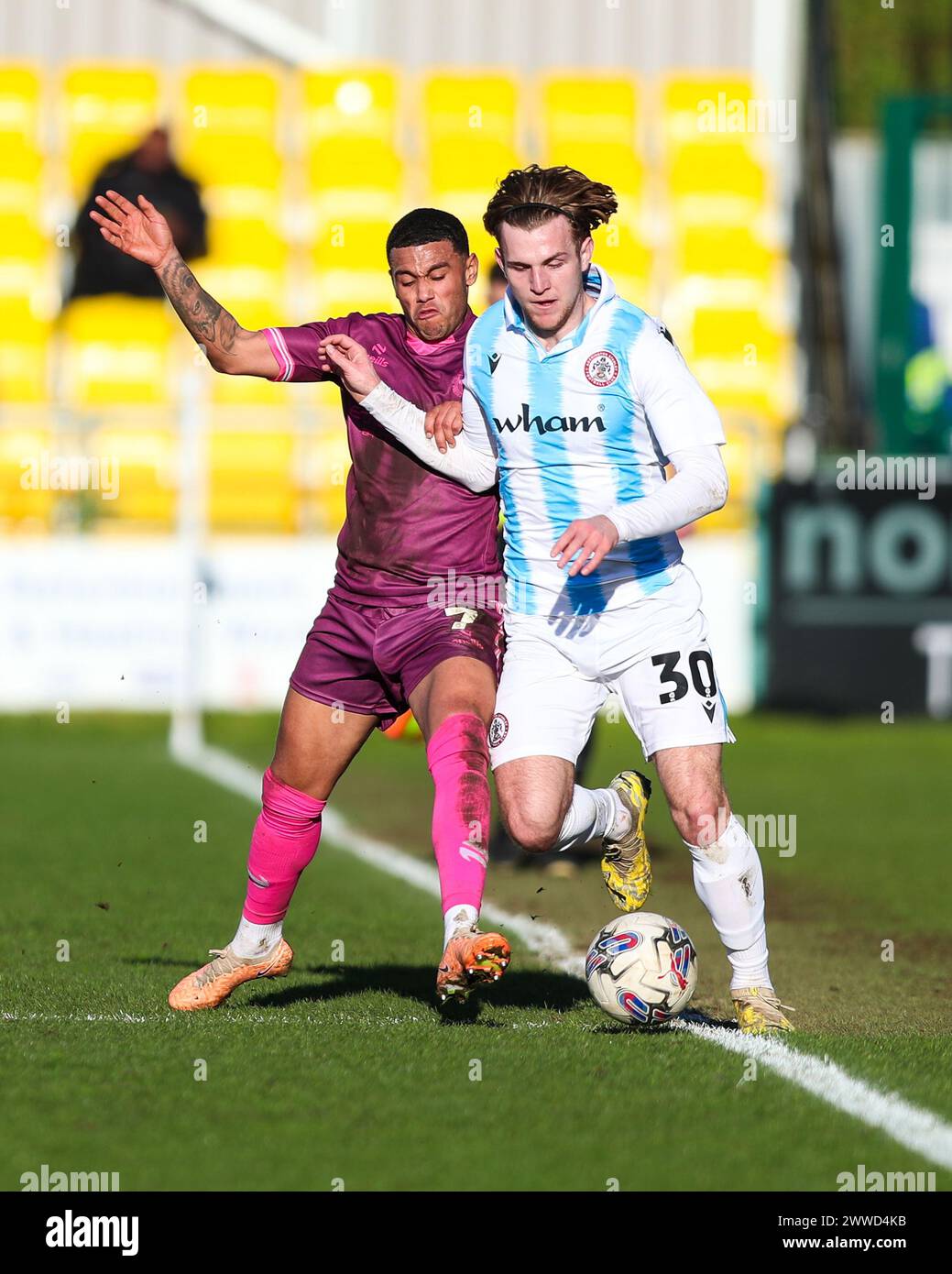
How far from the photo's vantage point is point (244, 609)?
591 inches

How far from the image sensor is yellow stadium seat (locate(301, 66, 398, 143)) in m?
19.4

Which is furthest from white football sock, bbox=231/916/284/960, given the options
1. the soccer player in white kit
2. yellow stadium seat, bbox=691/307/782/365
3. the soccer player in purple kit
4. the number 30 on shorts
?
yellow stadium seat, bbox=691/307/782/365

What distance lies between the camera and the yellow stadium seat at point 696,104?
19.6 metres

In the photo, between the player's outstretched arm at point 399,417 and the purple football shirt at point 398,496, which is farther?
the purple football shirt at point 398,496

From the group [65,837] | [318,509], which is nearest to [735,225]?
[318,509]

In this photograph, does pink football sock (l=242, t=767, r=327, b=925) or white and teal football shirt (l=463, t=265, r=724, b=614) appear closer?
white and teal football shirt (l=463, t=265, r=724, b=614)

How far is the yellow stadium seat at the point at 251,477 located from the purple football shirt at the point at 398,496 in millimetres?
10123

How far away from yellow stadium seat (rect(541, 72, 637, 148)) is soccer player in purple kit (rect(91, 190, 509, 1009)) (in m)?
14.0

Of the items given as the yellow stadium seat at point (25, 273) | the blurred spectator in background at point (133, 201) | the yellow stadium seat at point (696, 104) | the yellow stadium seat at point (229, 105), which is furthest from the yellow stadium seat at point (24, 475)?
the yellow stadium seat at point (696, 104)

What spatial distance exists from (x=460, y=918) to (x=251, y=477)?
39.7 ft

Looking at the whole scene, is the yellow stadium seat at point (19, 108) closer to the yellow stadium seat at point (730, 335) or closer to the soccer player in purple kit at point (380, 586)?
the yellow stadium seat at point (730, 335)

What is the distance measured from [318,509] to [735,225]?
17.9 feet

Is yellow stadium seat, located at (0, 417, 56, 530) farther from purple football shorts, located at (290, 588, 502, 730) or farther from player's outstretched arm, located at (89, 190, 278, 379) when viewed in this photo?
purple football shorts, located at (290, 588, 502, 730)
